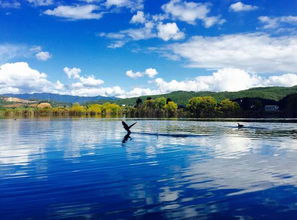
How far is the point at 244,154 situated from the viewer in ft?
127

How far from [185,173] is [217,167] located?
4.29 meters

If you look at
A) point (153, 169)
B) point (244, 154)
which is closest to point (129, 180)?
point (153, 169)

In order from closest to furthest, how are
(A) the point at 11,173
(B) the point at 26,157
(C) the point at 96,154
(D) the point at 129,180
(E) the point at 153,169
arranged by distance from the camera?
(D) the point at 129,180, (A) the point at 11,173, (E) the point at 153,169, (B) the point at 26,157, (C) the point at 96,154

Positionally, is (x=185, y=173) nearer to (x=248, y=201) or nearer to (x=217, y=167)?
(x=217, y=167)

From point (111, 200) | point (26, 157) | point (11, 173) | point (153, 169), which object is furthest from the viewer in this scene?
Result: point (26, 157)

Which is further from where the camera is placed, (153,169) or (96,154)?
(96,154)

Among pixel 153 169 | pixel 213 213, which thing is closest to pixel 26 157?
pixel 153 169

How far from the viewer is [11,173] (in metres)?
26.5

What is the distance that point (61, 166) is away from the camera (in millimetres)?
30125

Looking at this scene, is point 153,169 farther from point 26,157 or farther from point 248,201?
point 26,157

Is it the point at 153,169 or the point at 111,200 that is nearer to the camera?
the point at 111,200

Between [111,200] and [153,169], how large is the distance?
1027cm

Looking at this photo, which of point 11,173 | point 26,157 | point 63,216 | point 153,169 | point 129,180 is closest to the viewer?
point 63,216

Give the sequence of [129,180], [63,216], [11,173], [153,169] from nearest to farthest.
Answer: [63,216], [129,180], [11,173], [153,169]
